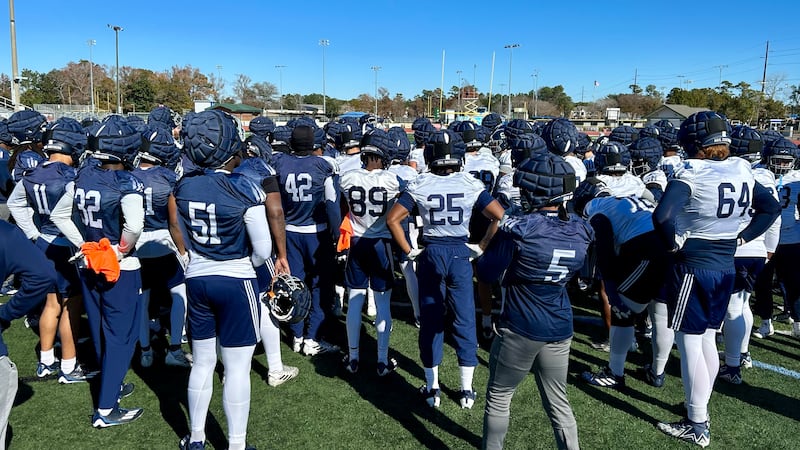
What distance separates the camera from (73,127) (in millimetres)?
4625

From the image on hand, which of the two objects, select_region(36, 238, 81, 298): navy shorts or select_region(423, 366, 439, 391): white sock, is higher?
select_region(36, 238, 81, 298): navy shorts

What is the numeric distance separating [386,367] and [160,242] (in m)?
2.48

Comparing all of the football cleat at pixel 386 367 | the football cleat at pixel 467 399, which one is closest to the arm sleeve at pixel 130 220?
the football cleat at pixel 386 367

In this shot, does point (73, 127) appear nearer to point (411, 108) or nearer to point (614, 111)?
point (614, 111)

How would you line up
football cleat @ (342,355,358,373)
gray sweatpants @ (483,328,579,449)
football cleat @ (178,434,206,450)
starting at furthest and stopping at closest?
football cleat @ (342,355,358,373), football cleat @ (178,434,206,450), gray sweatpants @ (483,328,579,449)

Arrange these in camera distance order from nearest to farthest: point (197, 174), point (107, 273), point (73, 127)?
point (197, 174) → point (107, 273) → point (73, 127)

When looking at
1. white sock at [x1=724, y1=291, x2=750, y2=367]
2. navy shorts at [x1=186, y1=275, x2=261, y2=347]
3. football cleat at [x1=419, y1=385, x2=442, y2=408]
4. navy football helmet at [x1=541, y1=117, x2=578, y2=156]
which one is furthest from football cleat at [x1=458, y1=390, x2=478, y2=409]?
navy football helmet at [x1=541, y1=117, x2=578, y2=156]

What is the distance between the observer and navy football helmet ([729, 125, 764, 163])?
5.43 m

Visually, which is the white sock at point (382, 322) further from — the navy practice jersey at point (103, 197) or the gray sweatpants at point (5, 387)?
the gray sweatpants at point (5, 387)

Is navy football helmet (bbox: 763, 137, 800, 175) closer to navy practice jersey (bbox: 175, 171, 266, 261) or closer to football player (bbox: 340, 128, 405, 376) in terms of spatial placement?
football player (bbox: 340, 128, 405, 376)

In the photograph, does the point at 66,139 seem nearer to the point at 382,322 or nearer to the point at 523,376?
the point at 382,322

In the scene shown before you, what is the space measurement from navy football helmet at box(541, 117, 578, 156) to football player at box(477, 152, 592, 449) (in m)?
2.99

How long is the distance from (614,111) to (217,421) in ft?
224

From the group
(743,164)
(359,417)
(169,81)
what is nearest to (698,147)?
(743,164)
